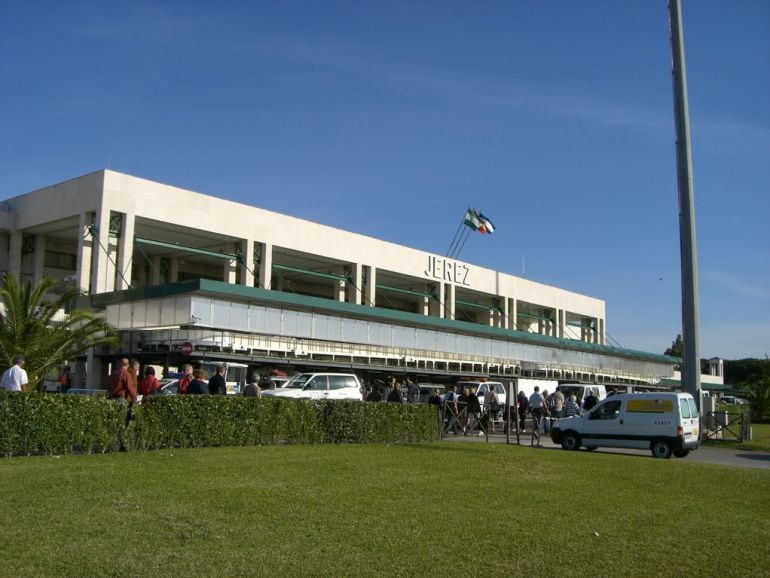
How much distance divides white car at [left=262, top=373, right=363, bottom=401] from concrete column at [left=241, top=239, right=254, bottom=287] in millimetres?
18190

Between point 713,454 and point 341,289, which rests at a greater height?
point 341,289

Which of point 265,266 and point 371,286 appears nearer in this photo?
point 265,266

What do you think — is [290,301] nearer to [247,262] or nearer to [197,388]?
[247,262]

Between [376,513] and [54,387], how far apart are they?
30.7 meters

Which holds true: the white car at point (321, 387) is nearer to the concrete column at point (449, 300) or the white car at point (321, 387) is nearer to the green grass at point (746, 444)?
the green grass at point (746, 444)

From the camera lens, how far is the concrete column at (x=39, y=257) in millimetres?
43000

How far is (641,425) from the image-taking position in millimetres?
19438

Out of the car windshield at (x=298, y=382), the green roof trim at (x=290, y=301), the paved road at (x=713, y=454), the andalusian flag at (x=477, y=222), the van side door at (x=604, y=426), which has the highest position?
the andalusian flag at (x=477, y=222)

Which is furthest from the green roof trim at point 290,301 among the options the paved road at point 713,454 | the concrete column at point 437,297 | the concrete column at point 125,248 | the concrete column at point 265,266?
the paved road at point 713,454

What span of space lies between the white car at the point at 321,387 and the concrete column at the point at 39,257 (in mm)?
22599

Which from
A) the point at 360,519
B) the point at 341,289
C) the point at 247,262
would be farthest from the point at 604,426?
the point at 341,289

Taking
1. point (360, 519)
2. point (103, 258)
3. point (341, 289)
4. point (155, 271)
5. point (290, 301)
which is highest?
point (341, 289)

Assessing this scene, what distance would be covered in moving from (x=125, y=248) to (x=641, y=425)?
27885 mm

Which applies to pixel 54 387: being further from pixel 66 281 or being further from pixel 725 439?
pixel 725 439
